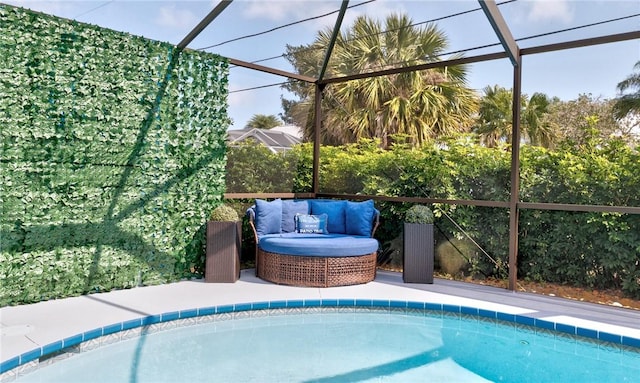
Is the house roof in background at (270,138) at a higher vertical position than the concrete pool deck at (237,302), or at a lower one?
higher

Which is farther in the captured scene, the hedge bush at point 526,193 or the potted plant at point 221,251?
the potted plant at point 221,251

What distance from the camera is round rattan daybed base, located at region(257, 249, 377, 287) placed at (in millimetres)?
5578

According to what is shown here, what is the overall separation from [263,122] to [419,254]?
412 centimetres

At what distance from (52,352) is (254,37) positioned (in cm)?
869

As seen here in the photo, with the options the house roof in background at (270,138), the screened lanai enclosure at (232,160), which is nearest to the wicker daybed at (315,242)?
the screened lanai enclosure at (232,160)

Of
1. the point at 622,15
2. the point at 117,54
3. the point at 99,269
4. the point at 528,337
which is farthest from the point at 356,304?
the point at 622,15

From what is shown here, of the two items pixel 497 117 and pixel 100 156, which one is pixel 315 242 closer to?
pixel 100 156

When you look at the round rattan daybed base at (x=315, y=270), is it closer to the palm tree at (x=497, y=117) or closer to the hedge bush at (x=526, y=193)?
the hedge bush at (x=526, y=193)

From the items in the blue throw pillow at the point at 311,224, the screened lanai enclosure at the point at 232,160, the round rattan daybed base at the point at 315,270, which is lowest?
the round rattan daybed base at the point at 315,270

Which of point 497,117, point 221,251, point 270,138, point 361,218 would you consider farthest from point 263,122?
point 497,117

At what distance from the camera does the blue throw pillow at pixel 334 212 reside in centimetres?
659

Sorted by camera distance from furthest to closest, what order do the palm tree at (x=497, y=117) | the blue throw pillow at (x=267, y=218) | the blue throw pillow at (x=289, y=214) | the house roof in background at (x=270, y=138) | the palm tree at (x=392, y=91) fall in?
1. the palm tree at (x=497, y=117)
2. the palm tree at (x=392, y=91)
3. the house roof in background at (x=270, y=138)
4. the blue throw pillow at (x=289, y=214)
5. the blue throw pillow at (x=267, y=218)

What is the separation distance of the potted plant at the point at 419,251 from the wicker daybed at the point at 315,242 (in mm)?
416

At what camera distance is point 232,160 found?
6641mm
